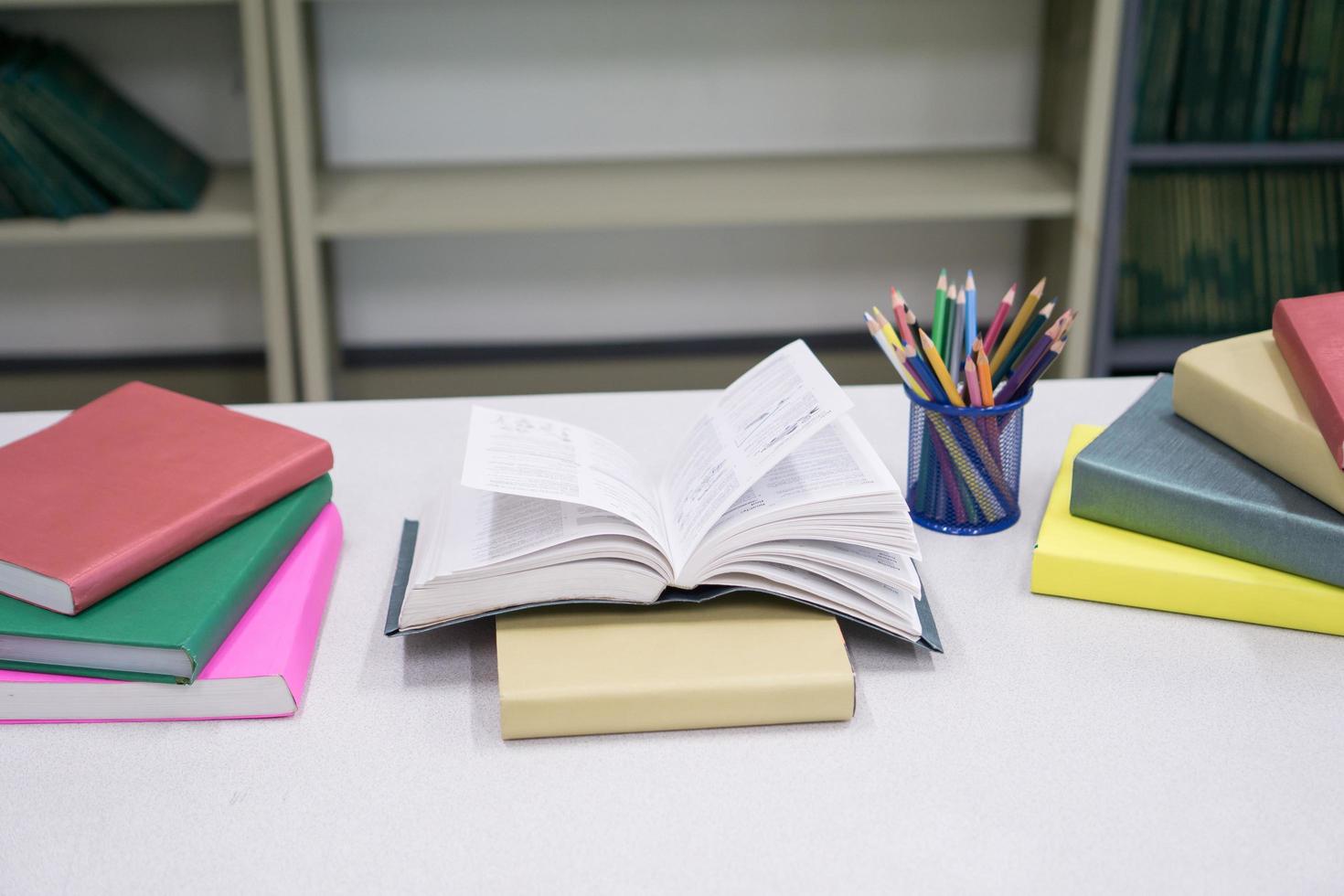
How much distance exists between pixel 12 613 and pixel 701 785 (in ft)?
1.44

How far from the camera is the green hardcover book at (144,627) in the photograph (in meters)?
0.74

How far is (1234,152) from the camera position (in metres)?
2.21

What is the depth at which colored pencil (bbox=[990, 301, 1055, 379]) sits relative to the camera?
2.94 feet

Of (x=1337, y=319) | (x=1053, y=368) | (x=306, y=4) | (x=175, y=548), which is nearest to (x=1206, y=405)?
(x=1337, y=319)

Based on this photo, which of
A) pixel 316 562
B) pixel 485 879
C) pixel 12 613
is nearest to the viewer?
pixel 485 879

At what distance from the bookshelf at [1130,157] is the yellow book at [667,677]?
1.65 m

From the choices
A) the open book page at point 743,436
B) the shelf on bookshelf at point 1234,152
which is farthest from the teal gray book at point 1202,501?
the shelf on bookshelf at point 1234,152

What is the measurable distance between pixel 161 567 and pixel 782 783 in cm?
43

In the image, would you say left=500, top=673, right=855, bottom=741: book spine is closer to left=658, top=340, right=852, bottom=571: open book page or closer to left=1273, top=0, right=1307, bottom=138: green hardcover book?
left=658, top=340, right=852, bottom=571: open book page

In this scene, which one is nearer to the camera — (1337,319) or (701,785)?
(701,785)

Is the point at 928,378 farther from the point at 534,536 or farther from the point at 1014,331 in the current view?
the point at 534,536

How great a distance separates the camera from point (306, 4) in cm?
238

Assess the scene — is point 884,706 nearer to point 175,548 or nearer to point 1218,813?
point 1218,813

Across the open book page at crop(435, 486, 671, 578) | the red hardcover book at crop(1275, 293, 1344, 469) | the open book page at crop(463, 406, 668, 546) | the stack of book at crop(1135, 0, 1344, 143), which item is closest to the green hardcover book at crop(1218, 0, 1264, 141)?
the stack of book at crop(1135, 0, 1344, 143)
